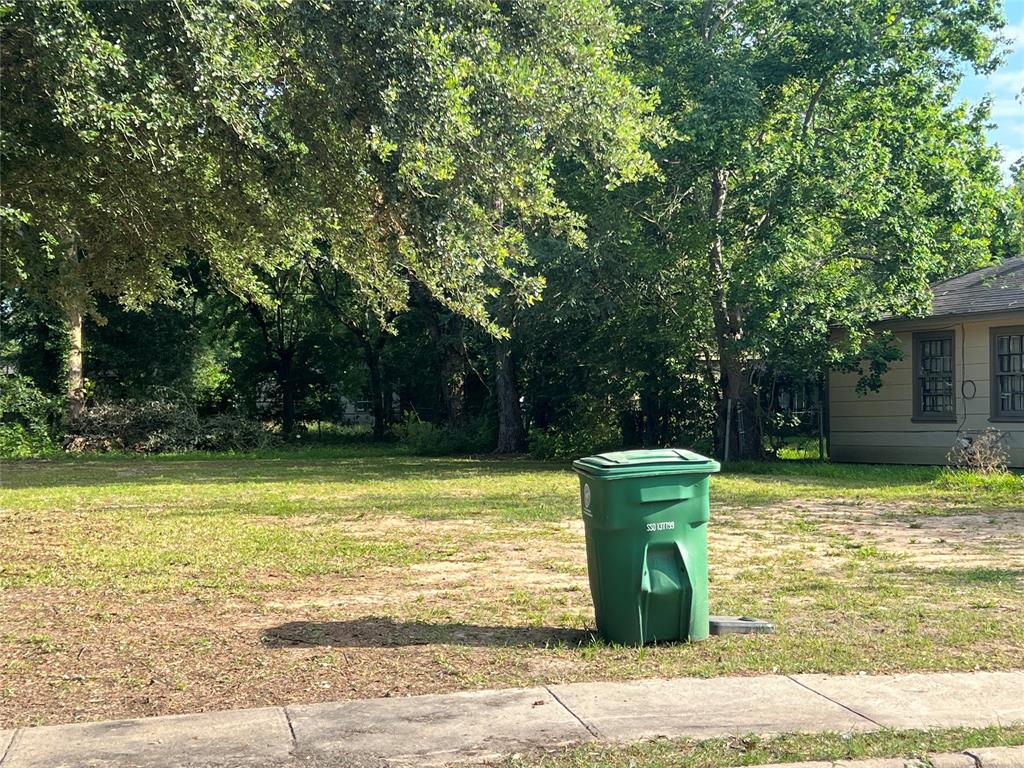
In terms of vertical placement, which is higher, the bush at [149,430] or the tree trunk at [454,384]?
the tree trunk at [454,384]

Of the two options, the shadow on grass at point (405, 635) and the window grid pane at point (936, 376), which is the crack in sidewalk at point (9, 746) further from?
the window grid pane at point (936, 376)

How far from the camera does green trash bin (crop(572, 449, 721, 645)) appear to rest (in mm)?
6641

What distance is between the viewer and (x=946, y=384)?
2195cm

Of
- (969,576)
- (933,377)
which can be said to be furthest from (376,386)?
(969,576)

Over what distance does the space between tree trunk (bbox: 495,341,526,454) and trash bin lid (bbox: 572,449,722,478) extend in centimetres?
2237

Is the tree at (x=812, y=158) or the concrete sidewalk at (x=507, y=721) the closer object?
the concrete sidewalk at (x=507, y=721)

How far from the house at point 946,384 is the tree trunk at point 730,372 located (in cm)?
222

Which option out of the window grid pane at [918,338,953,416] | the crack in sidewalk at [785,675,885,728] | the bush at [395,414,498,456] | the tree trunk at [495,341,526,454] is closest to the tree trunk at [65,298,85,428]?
the bush at [395,414,498,456]

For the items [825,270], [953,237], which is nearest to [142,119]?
[825,270]

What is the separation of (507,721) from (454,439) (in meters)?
25.3

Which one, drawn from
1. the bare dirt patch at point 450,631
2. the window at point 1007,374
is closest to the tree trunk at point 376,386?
the window at point 1007,374

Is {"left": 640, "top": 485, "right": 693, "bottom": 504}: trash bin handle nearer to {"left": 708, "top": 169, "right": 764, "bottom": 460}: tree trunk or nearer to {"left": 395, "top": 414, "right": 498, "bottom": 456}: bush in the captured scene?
{"left": 708, "top": 169, "right": 764, "bottom": 460}: tree trunk

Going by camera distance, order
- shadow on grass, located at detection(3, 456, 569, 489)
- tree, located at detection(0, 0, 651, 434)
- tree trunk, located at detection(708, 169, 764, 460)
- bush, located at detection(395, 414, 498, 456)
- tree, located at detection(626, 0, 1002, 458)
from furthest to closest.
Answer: bush, located at detection(395, 414, 498, 456), tree trunk, located at detection(708, 169, 764, 460), shadow on grass, located at detection(3, 456, 569, 489), tree, located at detection(626, 0, 1002, 458), tree, located at detection(0, 0, 651, 434)

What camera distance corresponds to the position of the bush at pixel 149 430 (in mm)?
30781
